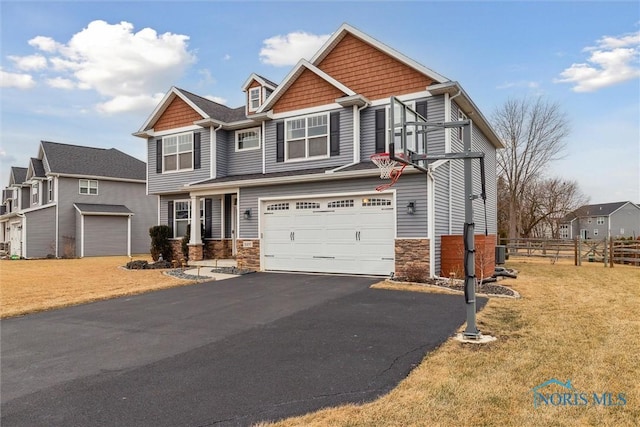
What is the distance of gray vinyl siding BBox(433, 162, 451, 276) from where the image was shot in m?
12.2

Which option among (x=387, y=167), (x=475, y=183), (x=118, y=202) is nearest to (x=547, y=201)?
(x=475, y=183)

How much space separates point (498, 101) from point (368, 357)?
A: 35.6 meters

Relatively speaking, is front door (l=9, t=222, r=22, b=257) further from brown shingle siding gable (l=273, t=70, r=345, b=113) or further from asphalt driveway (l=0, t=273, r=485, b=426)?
asphalt driveway (l=0, t=273, r=485, b=426)

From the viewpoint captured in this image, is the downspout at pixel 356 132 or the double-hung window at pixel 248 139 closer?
the downspout at pixel 356 132

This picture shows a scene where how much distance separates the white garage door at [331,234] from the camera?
12.6 metres

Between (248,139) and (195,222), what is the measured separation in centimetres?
426

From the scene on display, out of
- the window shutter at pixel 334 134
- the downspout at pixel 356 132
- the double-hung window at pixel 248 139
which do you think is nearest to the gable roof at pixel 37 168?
the double-hung window at pixel 248 139

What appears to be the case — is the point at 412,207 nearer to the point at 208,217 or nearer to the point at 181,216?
the point at 208,217

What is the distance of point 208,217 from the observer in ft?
60.8

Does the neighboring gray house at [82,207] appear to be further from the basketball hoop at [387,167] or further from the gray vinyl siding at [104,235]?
the basketball hoop at [387,167]

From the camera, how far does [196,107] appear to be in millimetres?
17766

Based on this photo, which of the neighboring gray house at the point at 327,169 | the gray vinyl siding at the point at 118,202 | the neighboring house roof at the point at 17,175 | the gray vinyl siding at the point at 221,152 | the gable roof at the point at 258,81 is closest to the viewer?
the neighboring gray house at the point at 327,169

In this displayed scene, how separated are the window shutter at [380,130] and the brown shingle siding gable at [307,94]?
1576 millimetres

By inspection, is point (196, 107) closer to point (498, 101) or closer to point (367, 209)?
point (367, 209)
